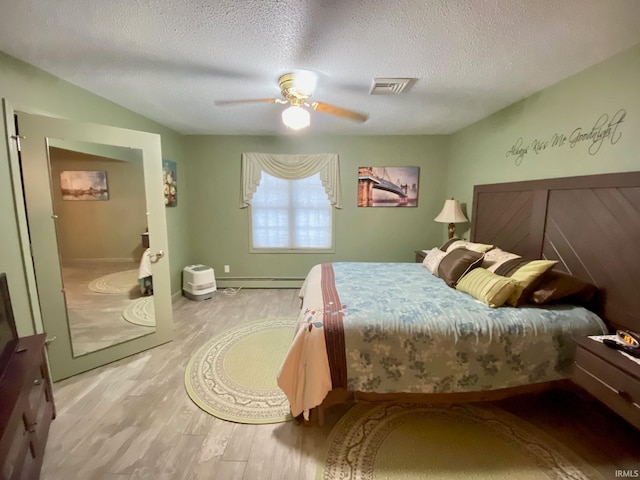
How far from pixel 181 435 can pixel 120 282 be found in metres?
1.59

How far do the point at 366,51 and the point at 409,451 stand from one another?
2443mm

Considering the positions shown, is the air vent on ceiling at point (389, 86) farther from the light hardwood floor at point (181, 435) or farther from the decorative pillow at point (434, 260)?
the light hardwood floor at point (181, 435)

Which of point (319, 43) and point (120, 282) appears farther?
point (120, 282)

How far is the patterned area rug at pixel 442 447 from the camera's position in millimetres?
1520

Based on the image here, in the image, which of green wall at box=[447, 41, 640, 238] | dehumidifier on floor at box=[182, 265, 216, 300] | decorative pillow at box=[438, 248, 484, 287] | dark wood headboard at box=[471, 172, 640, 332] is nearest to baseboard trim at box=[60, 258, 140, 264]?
dehumidifier on floor at box=[182, 265, 216, 300]

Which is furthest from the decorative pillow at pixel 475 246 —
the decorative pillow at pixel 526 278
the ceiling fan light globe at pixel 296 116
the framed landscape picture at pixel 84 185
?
the framed landscape picture at pixel 84 185

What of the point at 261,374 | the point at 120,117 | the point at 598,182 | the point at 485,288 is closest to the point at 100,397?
the point at 261,374

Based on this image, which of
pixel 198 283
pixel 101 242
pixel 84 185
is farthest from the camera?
pixel 198 283

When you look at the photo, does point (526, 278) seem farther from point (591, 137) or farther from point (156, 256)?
point (156, 256)

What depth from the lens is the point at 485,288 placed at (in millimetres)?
2068

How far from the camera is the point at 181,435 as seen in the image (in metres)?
1.74

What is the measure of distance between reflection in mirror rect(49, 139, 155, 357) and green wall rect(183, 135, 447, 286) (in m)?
1.75

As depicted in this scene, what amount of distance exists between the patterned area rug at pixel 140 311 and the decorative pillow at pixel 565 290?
127 inches

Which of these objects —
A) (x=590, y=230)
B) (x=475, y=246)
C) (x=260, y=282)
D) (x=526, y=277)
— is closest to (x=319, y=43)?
(x=526, y=277)
